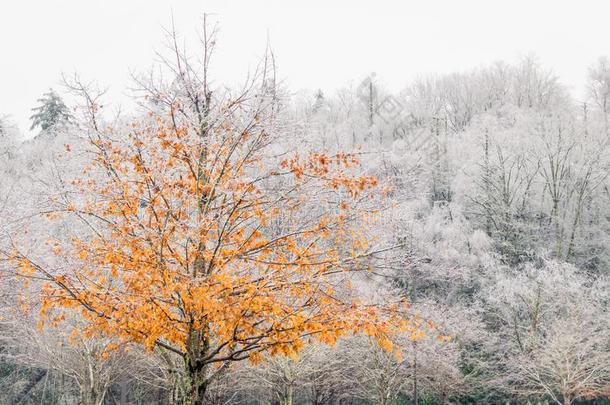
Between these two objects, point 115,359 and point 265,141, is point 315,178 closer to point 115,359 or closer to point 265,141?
point 265,141

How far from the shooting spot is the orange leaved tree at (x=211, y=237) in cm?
530

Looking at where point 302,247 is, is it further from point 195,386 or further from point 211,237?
point 195,386

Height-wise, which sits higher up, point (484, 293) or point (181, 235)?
point (181, 235)

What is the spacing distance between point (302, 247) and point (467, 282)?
24.1 metres

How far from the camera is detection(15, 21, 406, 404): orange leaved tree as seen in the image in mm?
5301

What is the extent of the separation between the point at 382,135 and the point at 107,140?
154 feet

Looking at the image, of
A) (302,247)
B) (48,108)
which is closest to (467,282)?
(302,247)

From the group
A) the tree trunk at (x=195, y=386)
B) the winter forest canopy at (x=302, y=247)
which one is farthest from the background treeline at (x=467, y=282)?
the tree trunk at (x=195, y=386)

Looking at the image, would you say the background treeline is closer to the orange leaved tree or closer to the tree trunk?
the orange leaved tree

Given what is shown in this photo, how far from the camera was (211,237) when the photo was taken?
5.91 meters

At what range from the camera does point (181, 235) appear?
5.34 metres

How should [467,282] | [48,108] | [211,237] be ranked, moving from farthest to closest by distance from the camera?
[48,108] → [467,282] → [211,237]

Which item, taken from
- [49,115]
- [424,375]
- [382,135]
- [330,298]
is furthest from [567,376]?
[49,115]

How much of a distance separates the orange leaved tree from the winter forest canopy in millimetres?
34
